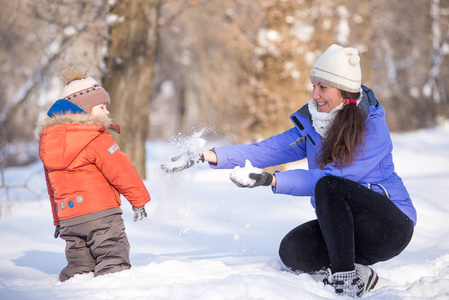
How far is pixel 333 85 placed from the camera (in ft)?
9.72

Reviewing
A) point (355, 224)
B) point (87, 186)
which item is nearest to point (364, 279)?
point (355, 224)

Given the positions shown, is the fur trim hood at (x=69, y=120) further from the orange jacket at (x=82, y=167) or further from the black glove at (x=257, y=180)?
the black glove at (x=257, y=180)

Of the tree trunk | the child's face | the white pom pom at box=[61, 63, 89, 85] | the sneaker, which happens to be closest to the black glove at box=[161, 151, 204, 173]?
the child's face

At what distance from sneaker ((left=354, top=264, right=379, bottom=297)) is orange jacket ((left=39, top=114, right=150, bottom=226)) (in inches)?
53.7

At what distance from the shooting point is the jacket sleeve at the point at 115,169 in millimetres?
3209

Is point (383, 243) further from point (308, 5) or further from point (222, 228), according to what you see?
point (308, 5)

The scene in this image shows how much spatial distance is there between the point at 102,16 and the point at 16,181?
4.12 m

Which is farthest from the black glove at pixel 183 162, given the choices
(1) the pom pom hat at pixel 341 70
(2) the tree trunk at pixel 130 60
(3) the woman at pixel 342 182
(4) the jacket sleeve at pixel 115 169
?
(2) the tree trunk at pixel 130 60

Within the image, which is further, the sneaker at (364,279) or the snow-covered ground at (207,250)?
the sneaker at (364,279)

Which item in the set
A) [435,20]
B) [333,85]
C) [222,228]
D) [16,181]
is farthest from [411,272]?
[435,20]

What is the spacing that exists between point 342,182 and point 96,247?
154cm

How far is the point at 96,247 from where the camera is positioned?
10.5ft

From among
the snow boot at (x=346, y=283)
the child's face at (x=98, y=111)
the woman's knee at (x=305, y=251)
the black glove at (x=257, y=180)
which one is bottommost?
the snow boot at (x=346, y=283)

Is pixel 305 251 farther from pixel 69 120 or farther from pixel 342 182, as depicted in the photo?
pixel 69 120
